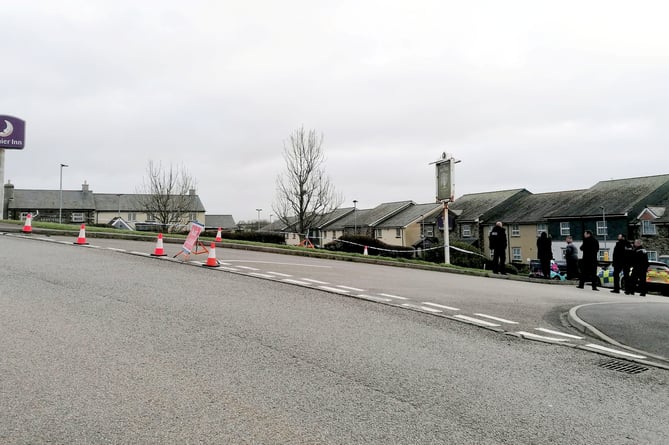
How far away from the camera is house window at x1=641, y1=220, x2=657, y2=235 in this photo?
1624 inches

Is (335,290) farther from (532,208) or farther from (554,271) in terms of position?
(532,208)

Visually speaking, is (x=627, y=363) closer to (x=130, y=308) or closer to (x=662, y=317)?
(x=662, y=317)

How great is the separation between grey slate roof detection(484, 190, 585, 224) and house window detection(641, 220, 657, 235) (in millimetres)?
8489

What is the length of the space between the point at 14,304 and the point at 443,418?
6.44 metres

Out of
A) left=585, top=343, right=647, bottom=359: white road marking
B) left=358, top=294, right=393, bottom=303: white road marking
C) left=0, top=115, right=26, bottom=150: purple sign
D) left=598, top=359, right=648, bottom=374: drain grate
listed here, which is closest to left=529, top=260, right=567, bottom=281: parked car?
left=358, top=294, right=393, bottom=303: white road marking

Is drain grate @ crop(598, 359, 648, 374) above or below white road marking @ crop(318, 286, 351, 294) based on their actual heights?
below

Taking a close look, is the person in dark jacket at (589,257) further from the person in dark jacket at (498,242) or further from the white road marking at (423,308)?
the white road marking at (423,308)

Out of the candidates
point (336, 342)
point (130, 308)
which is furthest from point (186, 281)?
point (336, 342)

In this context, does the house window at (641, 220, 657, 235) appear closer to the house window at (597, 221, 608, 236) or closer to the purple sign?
the house window at (597, 221, 608, 236)

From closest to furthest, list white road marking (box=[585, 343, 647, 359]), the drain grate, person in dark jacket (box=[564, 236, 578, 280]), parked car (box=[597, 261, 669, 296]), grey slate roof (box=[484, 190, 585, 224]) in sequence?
the drain grate, white road marking (box=[585, 343, 647, 359]), person in dark jacket (box=[564, 236, 578, 280]), parked car (box=[597, 261, 669, 296]), grey slate roof (box=[484, 190, 585, 224])

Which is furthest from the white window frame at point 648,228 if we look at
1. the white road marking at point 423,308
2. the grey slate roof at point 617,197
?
the white road marking at point 423,308

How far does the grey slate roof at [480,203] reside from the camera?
5752 cm

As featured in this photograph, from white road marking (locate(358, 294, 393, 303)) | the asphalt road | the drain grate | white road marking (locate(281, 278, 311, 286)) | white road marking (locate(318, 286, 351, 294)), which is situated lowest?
the drain grate

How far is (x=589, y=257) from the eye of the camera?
1527cm
